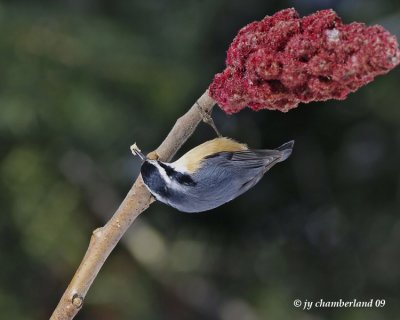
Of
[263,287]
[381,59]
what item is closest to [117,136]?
[263,287]

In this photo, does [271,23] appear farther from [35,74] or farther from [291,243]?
[291,243]

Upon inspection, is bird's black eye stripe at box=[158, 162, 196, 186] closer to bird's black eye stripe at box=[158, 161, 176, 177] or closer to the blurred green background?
bird's black eye stripe at box=[158, 161, 176, 177]

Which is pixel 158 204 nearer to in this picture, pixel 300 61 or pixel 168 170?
pixel 168 170

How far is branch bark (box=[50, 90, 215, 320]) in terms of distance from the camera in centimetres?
208

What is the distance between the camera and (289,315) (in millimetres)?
4395

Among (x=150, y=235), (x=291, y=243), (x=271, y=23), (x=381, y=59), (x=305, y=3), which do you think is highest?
(x=305, y=3)

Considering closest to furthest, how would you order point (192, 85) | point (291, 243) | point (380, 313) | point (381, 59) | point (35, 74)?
point (381, 59), point (35, 74), point (192, 85), point (380, 313), point (291, 243)

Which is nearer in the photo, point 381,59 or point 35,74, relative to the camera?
point 381,59

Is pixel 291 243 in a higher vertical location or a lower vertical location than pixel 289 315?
higher

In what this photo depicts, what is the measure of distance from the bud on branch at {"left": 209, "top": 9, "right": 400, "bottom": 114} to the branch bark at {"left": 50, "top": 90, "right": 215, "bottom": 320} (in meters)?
0.13

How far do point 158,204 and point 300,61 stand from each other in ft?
9.16

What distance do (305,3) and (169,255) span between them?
1832 millimetres

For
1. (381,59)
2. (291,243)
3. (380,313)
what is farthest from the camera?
(291,243)

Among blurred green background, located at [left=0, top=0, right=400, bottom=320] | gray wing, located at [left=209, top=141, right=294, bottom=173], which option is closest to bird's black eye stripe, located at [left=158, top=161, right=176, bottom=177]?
gray wing, located at [left=209, top=141, right=294, bottom=173]
